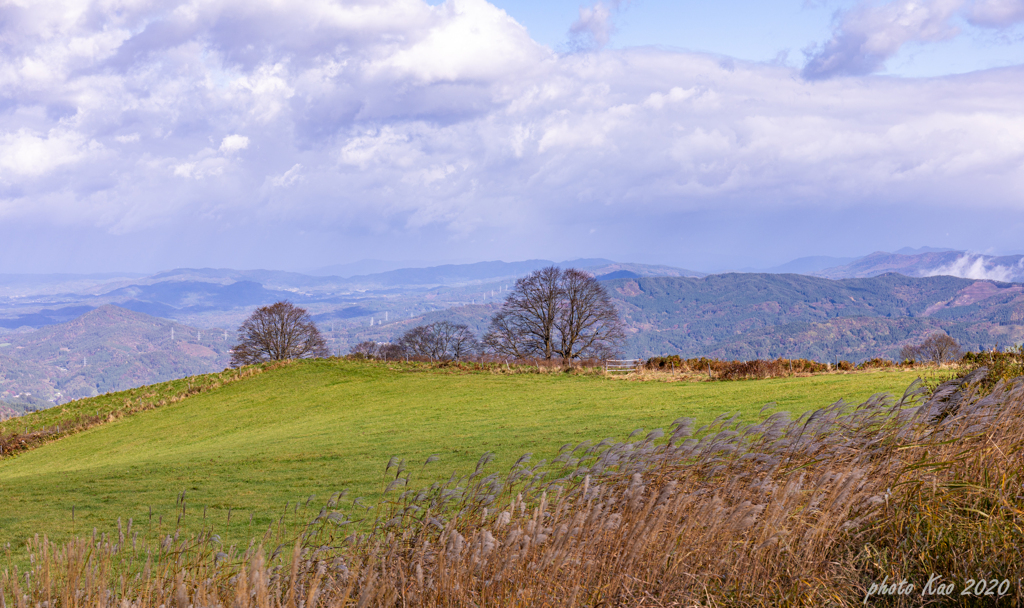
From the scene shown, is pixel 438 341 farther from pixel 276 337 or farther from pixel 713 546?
pixel 713 546

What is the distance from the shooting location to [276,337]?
76375mm

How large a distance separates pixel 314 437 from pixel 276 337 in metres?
61.7

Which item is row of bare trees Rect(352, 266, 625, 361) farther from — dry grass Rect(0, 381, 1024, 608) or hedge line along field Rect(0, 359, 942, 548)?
dry grass Rect(0, 381, 1024, 608)

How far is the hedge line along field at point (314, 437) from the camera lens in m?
10.6

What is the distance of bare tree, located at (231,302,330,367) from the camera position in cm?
7369

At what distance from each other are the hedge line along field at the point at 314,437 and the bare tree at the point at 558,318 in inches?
1006

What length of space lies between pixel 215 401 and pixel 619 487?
2926cm

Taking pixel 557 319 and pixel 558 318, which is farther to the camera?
pixel 557 319

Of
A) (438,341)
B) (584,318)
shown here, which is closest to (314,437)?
(584,318)

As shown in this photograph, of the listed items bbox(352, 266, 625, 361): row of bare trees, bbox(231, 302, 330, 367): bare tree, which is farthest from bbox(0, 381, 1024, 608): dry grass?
bbox(231, 302, 330, 367): bare tree

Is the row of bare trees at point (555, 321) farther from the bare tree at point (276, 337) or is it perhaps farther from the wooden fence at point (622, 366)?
the wooden fence at point (622, 366)

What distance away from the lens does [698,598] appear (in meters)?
4.27

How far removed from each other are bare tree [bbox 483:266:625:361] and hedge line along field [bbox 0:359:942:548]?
2554 centimetres

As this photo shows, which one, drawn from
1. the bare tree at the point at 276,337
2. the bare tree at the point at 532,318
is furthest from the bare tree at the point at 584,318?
the bare tree at the point at 276,337
